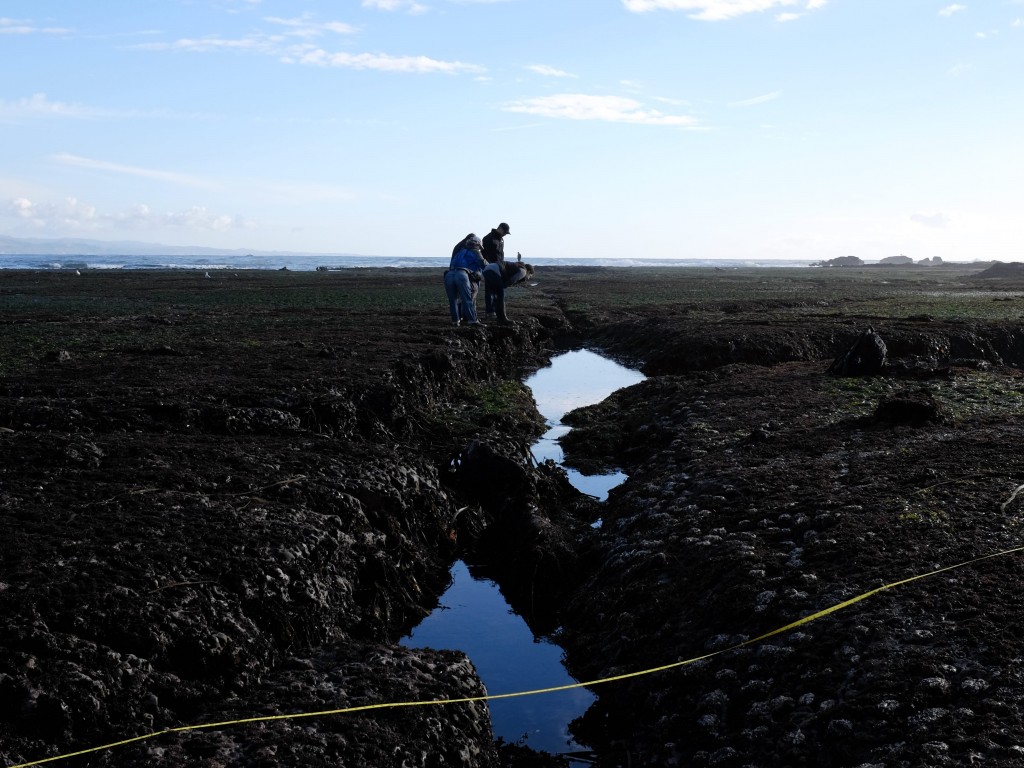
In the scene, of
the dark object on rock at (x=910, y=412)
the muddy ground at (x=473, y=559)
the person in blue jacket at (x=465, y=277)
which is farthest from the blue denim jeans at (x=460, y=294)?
the dark object on rock at (x=910, y=412)

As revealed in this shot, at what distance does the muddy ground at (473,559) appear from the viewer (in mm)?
4777

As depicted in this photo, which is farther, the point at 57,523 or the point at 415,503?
the point at 415,503

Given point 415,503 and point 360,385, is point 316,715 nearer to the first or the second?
point 415,503

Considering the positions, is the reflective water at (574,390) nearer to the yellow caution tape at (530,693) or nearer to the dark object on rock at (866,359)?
the dark object on rock at (866,359)

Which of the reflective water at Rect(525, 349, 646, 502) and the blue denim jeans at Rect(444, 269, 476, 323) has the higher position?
the blue denim jeans at Rect(444, 269, 476, 323)

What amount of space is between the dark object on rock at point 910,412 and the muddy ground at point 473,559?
30mm

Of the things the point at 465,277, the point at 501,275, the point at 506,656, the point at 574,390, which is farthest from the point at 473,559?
the point at 501,275

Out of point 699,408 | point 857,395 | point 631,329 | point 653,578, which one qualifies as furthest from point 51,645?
point 631,329

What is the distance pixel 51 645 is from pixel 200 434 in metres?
5.27

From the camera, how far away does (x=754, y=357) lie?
2005cm

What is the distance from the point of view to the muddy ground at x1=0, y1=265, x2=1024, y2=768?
478cm

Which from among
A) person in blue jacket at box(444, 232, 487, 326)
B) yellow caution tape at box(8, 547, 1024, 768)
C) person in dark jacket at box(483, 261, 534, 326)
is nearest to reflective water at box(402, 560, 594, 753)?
yellow caution tape at box(8, 547, 1024, 768)

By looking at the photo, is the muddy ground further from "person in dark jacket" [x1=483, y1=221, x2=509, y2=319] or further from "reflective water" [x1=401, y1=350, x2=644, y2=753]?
"person in dark jacket" [x1=483, y1=221, x2=509, y2=319]

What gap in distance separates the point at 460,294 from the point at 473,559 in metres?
13.9
